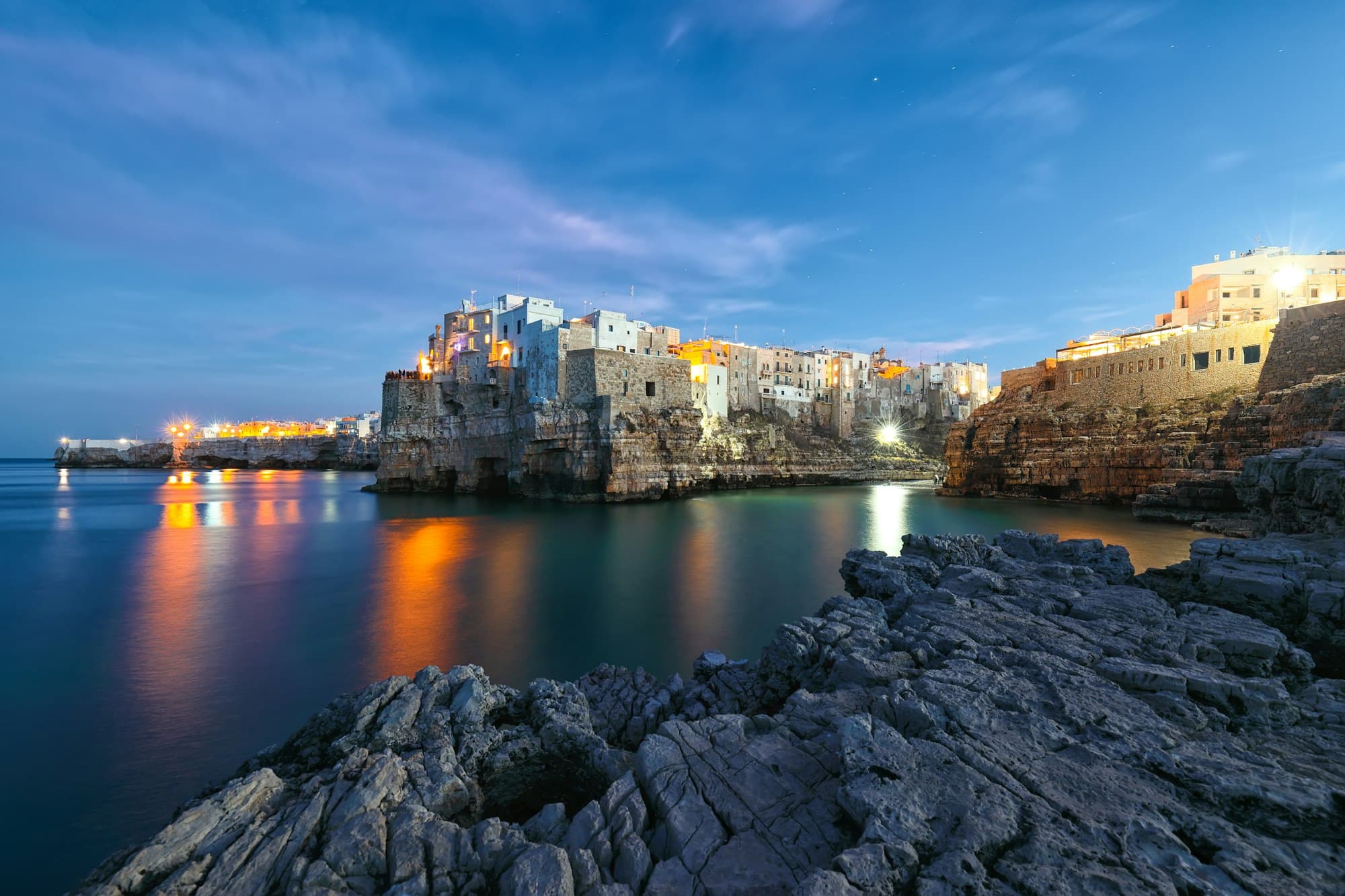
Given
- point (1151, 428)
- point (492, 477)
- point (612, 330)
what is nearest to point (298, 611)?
point (492, 477)

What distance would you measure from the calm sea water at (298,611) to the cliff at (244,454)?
50019 millimetres

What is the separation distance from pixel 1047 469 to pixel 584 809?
37.9m

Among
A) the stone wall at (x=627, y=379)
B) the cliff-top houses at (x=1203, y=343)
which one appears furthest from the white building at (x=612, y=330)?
the cliff-top houses at (x=1203, y=343)

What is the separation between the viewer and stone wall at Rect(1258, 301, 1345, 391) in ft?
70.2

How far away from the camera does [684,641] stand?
34.6ft

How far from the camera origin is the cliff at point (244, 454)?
260 feet

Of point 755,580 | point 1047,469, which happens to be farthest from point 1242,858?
point 1047,469

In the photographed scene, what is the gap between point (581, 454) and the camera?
113 ft

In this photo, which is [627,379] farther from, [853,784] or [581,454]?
[853,784]

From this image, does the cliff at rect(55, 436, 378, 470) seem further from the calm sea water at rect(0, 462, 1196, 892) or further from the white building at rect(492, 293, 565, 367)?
the calm sea water at rect(0, 462, 1196, 892)

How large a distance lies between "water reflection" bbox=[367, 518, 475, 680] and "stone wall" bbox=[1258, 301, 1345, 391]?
32.3 m

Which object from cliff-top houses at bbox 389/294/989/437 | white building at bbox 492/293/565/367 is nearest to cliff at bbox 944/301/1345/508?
cliff-top houses at bbox 389/294/989/437

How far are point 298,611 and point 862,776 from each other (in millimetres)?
13784

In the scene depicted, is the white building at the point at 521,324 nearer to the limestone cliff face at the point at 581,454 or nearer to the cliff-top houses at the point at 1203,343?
the limestone cliff face at the point at 581,454
